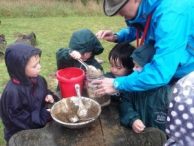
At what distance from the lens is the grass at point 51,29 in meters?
7.90

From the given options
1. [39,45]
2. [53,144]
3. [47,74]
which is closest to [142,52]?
[53,144]

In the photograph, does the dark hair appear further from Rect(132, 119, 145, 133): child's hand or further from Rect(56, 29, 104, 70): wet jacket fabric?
Rect(132, 119, 145, 133): child's hand

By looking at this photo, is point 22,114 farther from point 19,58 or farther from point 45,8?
point 45,8

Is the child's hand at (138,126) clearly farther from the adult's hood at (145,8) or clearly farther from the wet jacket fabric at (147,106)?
the adult's hood at (145,8)

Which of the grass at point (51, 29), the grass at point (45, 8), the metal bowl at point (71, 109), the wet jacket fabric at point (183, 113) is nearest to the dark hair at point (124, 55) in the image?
the metal bowl at point (71, 109)

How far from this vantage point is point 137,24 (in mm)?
3113

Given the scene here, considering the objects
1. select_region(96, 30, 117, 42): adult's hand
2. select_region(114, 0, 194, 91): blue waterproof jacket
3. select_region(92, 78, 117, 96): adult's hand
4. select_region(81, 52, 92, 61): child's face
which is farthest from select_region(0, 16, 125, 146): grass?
select_region(114, 0, 194, 91): blue waterproof jacket

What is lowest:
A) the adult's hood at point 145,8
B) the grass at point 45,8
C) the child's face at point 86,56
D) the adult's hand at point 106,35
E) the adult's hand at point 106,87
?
the grass at point 45,8

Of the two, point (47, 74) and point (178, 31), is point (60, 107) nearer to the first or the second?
point (178, 31)

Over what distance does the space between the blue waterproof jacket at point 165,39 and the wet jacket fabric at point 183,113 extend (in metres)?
0.80

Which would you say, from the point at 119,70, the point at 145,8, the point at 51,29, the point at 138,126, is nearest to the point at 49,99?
the point at 119,70

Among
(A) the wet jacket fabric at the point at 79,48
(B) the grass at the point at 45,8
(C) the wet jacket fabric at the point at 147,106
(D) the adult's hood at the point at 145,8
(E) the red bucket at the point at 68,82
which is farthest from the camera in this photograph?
(B) the grass at the point at 45,8

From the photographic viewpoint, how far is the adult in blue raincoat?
107 inches

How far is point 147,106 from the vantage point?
325cm
